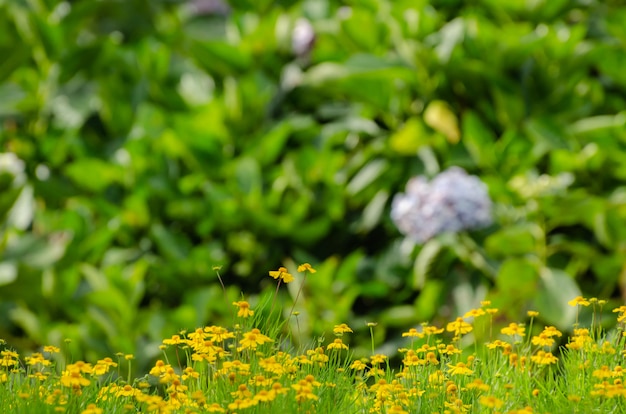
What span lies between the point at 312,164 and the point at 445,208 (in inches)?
21.6

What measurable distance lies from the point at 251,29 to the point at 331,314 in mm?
1209

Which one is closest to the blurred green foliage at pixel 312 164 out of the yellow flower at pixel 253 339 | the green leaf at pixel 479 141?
the green leaf at pixel 479 141

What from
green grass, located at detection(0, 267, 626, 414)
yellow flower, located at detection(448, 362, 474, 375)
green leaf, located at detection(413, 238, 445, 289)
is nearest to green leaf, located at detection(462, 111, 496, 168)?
green leaf, located at detection(413, 238, 445, 289)

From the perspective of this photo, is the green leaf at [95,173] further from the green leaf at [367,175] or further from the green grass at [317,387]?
the green grass at [317,387]

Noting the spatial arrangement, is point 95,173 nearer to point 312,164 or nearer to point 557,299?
point 312,164

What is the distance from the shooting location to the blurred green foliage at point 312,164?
336 centimetres

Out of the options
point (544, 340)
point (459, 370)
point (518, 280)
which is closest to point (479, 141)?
point (518, 280)

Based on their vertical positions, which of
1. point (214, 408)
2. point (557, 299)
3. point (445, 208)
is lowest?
point (557, 299)

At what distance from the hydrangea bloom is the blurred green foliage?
62 mm

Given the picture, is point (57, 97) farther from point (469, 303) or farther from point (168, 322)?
point (469, 303)

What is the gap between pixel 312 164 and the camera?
3.60 metres

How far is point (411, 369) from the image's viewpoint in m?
2.05

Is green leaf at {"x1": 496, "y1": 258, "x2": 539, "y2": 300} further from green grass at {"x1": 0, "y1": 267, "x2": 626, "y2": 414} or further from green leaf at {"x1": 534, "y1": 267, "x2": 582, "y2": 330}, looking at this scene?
green grass at {"x1": 0, "y1": 267, "x2": 626, "y2": 414}

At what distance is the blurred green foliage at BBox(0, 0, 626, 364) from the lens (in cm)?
336
